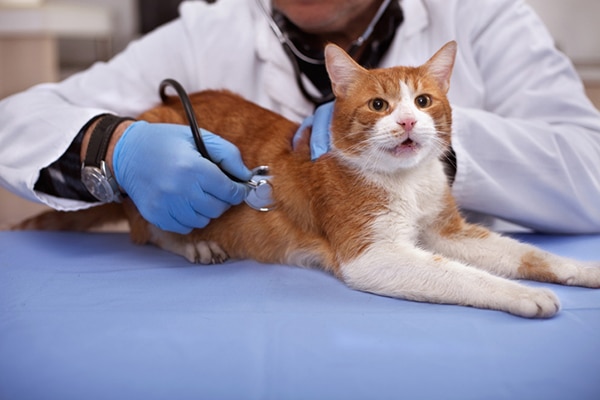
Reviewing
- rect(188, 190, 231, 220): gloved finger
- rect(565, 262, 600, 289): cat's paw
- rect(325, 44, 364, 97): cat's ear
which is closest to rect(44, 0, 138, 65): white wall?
rect(188, 190, 231, 220): gloved finger

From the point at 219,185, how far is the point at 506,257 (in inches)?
23.2

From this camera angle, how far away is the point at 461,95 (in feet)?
4.89

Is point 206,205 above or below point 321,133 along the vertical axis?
below

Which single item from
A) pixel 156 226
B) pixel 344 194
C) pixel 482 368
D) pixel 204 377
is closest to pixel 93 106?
pixel 156 226

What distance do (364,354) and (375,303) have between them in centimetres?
20

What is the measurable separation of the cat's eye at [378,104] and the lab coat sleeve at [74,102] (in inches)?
26.6

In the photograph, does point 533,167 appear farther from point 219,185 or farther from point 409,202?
point 219,185

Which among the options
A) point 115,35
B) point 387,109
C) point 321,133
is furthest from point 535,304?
point 115,35

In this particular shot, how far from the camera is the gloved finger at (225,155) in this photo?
1.14 metres

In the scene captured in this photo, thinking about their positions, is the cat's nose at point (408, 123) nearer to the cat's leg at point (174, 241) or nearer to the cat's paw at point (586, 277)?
the cat's paw at point (586, 277)

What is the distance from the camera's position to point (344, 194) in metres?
1.07

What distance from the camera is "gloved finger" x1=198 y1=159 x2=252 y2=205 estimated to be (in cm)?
110

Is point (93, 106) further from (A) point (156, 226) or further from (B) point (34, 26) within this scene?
(B) point (34, 26)

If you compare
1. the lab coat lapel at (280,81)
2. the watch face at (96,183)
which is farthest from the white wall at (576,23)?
the watch face at (96,183)
